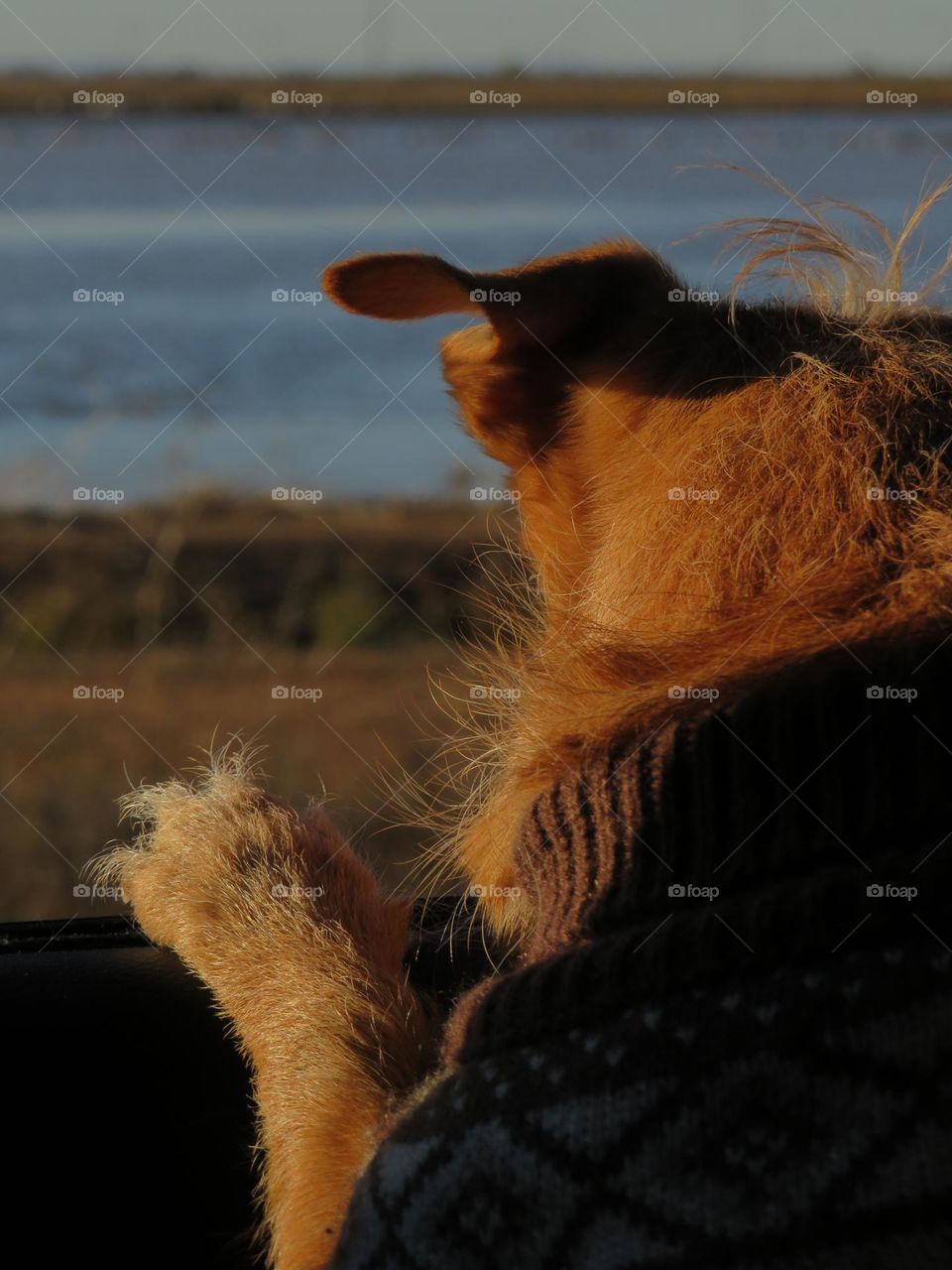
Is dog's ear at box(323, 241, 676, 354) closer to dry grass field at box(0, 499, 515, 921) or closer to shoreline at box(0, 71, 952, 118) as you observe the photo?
shoreline at box(0, 71, 952, 118)

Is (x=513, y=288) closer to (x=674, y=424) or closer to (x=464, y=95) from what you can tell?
(x=674, y=424)

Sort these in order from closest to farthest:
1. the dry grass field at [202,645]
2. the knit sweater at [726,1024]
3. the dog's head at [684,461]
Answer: the knit sweater at [726,1024], the dog's head at [684,461], the dry grass field at [202,645]

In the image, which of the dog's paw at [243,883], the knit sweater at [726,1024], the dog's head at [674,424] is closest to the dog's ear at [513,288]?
the dog's head at [674,424]

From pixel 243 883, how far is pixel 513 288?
1112 millimetres

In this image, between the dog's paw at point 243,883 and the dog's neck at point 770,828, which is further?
the dog's paw at point 243,883

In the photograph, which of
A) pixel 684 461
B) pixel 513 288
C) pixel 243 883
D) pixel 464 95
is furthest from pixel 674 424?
pixel 464 95

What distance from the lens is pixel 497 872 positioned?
6.46 ft

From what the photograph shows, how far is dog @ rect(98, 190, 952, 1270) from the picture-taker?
1.20 metres

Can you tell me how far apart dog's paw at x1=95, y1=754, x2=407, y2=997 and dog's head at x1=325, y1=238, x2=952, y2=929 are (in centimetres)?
49

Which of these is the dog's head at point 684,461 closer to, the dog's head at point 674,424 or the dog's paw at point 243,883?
the dog's head at point 674,424

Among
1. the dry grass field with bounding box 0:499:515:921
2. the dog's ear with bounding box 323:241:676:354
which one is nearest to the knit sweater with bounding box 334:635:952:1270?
the dog's ear with bounding box 323:241:676:354

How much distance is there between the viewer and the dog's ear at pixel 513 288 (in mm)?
1615

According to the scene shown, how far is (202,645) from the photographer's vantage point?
814 cm

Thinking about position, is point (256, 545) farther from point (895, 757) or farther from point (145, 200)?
point (895, 757)
